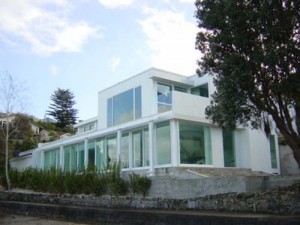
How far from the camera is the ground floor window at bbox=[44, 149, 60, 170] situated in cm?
2883

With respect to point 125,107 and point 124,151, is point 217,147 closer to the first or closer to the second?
point 124,151

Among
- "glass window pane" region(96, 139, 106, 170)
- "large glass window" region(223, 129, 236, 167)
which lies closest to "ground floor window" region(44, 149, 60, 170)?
"glass window pane" region(96, 139, 106, 170)

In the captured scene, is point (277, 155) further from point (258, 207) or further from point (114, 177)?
point (258, 207)

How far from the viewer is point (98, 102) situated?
27.7m

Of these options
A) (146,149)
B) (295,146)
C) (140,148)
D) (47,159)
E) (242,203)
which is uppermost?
(47,159)

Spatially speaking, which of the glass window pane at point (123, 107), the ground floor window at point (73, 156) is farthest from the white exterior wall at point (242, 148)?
the ground floor window at point (73, 156)

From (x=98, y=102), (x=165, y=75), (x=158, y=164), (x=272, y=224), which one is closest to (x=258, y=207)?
(x=272, y=224)

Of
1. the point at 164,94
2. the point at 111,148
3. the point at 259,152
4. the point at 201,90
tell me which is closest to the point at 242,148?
the point at 259,152

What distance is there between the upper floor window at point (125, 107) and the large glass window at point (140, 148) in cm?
270

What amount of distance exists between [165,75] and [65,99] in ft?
218

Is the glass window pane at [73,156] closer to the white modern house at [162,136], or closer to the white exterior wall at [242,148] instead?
the white modern house at [162,136]

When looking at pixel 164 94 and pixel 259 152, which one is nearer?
pixel 259 152

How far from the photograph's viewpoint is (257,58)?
9.65 meters

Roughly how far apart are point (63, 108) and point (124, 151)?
65.3m
